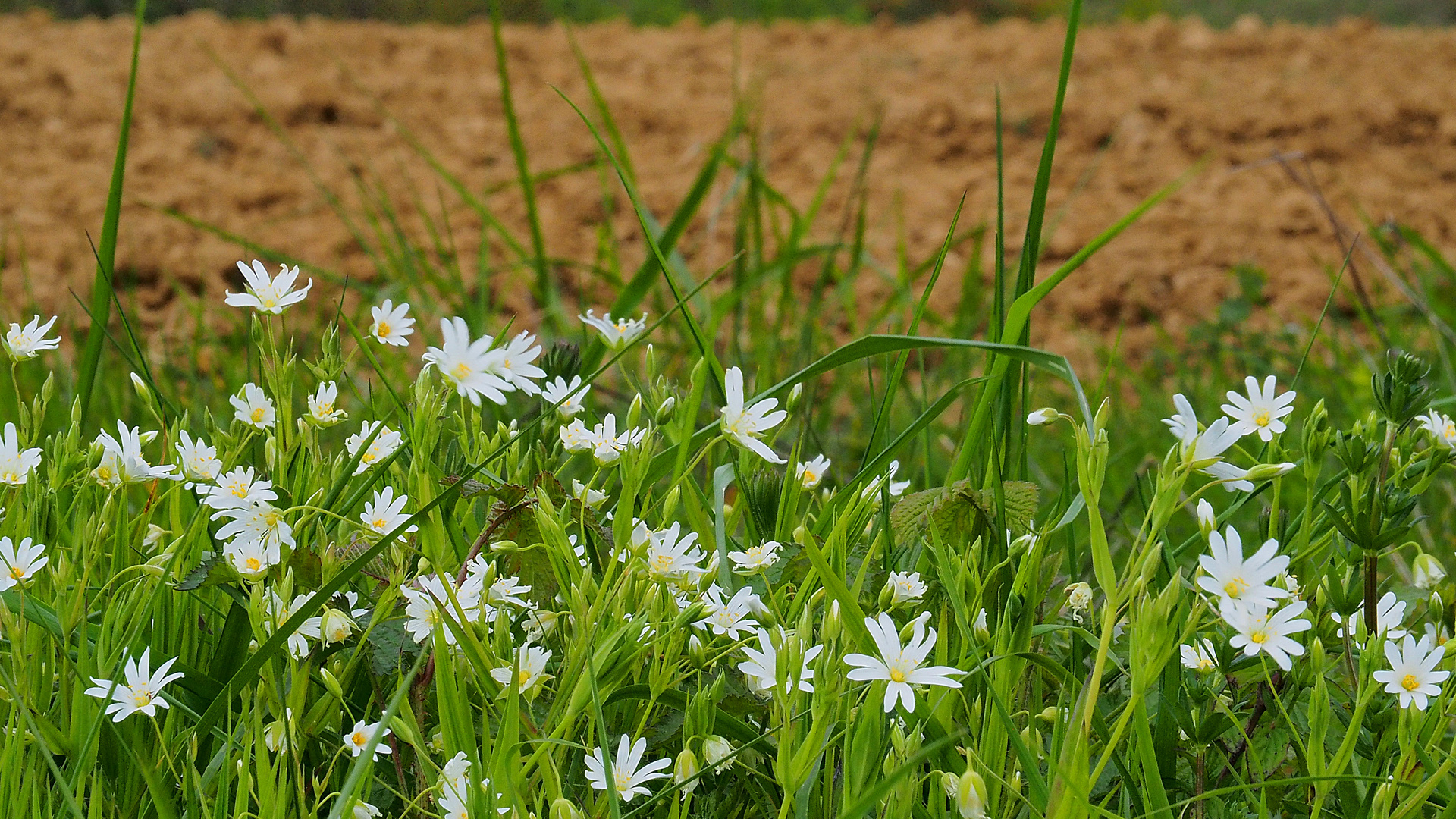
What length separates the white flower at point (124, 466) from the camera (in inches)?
38.3

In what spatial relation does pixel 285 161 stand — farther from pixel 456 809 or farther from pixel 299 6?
pixel 456 809

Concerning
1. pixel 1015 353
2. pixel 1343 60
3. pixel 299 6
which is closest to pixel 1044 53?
pixel 1343 60

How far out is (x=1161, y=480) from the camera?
81 centimetres

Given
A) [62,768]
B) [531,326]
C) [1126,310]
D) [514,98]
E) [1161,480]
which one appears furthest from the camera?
[514,98]

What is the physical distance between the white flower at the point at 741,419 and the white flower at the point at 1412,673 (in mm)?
463

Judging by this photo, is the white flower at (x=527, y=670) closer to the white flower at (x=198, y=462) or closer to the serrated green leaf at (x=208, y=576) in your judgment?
the serrated green leaf at (x=208, y=576)

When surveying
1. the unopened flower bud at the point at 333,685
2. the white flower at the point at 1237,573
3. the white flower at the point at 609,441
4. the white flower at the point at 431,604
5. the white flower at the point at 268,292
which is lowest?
the unopened flower bud at the point at 333,685

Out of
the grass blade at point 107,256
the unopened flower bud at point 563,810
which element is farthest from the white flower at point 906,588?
the grass blade at point 107,256

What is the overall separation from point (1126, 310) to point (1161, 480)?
3.46 m

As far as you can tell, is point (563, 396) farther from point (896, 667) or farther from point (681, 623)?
point (896, 667)

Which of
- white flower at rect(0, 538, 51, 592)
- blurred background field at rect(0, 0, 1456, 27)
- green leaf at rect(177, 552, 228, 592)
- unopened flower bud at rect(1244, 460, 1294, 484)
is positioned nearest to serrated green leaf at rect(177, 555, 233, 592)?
green leaf at rect(177, 552, 228, 592)

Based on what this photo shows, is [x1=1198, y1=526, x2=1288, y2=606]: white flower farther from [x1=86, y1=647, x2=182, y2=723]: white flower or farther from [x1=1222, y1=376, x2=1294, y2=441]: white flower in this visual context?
[x1=86, y1=647, x2=182, y2=723]: white flower

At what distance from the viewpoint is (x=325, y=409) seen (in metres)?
1.02

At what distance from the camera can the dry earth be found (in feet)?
13.7
